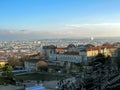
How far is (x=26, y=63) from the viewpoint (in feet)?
150

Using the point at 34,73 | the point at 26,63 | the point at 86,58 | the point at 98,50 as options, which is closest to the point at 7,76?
the point at 34,73

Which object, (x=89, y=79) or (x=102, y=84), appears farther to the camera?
(x=89, y=79)

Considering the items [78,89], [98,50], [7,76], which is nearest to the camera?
[78,89]

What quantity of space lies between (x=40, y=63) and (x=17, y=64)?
7.50 metres

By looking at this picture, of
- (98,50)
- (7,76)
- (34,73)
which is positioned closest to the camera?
(7,76)

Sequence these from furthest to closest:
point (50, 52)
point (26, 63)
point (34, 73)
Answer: point (50, 52)
point (26, 63)
point (34, 73)

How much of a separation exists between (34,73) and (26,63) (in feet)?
27.4

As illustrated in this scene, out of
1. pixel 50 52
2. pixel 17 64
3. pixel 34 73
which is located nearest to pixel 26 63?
pixel 17 64

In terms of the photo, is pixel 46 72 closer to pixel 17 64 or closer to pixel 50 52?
pixel 17 64

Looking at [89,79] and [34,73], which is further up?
[89,79]

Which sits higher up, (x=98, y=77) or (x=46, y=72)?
(x=98, y=77)

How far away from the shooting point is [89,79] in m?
14.0

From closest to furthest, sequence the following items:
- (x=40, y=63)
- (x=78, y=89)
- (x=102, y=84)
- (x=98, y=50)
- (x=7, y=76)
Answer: (x=102, y=84)
(x=78, y=89)
(x=7, y=76)
(x=40, y=63)
(x=98, y=50)

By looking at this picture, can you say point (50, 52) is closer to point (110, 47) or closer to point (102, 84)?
point (110, 47)
